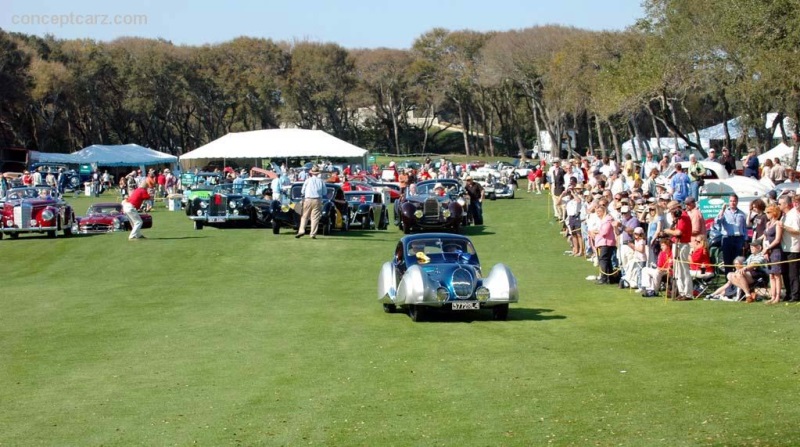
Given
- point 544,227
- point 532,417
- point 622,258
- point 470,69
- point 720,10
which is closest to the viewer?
point 532,417

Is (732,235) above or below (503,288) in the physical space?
above

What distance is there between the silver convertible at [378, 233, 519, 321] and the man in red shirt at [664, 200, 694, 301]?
4.02 metres

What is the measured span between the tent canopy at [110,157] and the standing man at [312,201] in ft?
162

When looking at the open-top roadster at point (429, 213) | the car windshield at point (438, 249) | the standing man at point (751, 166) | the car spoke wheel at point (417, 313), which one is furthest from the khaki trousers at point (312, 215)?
the car spoke wheel at point (417, 313)

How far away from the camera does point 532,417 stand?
1036 cm

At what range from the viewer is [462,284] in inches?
684

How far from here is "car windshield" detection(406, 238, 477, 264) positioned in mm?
18688

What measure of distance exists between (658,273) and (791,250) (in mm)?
2968

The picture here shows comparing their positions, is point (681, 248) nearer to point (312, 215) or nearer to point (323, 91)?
point (312, 215)

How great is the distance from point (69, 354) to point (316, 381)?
14.8 feet

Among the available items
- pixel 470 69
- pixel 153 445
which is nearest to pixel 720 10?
pixel 153 445

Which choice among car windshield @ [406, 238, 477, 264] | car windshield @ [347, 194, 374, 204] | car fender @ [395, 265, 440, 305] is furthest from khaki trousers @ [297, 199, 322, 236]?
car fender @ [395, 265, 440, 305]

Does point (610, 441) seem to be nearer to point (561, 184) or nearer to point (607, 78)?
point (561, 184)

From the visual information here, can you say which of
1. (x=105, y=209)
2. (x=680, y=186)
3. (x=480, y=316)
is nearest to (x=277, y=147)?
(x=105, y=209)
